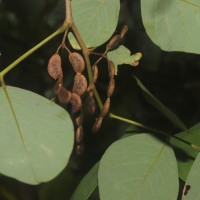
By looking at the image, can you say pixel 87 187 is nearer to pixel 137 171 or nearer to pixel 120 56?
pixel 137 171

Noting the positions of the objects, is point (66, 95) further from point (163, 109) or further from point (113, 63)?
point (163, 109)

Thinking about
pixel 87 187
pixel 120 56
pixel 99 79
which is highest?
pixel 120 56

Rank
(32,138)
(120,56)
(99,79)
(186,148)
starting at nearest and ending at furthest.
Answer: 1. (32,138)
2. (120,56)
3. (186,148)
4. (99,79)

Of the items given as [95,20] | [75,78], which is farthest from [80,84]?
[95,20]

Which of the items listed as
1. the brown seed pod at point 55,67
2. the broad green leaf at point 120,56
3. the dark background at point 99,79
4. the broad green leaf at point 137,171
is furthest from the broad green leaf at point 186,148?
the dark background at point 99,79

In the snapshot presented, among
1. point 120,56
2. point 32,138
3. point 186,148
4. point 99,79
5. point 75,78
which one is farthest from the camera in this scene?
point 99,79
